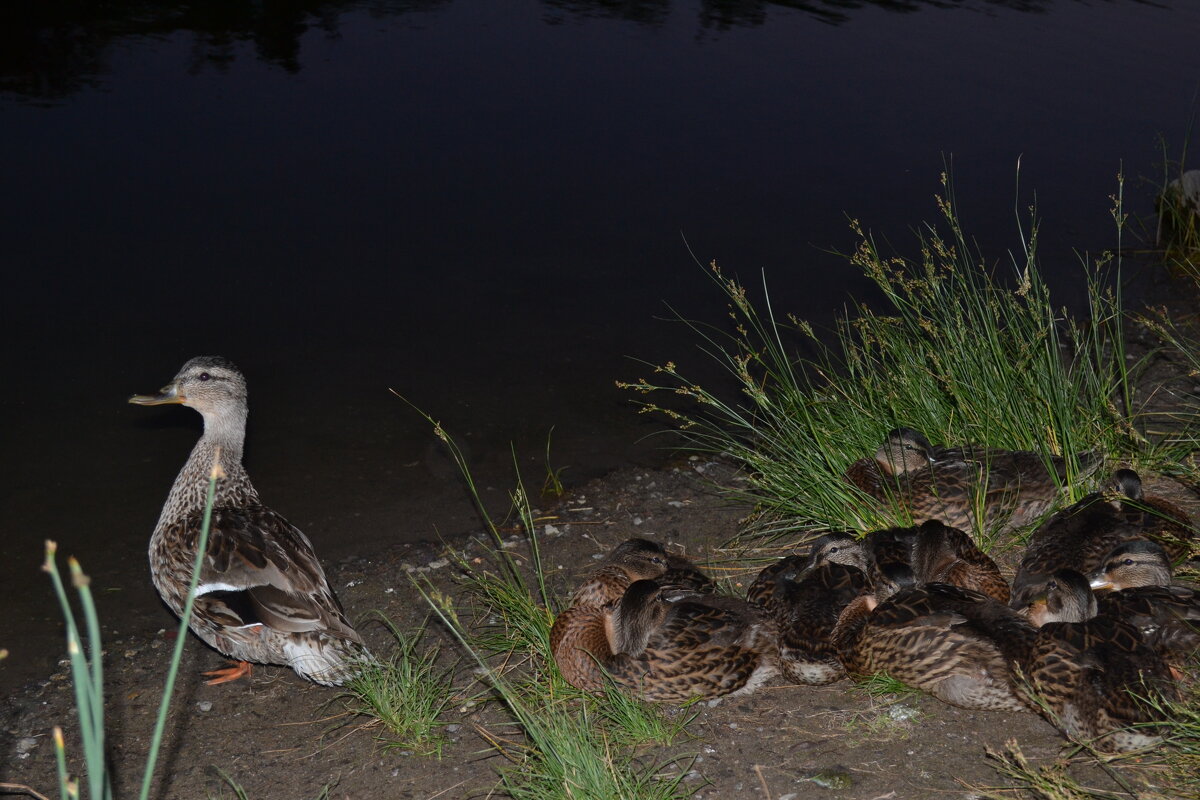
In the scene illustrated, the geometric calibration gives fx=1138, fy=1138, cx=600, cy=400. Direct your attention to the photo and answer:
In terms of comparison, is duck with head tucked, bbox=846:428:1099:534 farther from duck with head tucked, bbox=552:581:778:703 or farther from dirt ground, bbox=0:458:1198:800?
duck with head tucked, bbox=552:581:778:703

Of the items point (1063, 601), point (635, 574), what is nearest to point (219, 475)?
point (635, 574)

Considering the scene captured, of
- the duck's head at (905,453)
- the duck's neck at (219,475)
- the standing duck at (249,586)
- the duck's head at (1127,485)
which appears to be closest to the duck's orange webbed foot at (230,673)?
the standing duck at (249,586)

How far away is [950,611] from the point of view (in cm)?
450

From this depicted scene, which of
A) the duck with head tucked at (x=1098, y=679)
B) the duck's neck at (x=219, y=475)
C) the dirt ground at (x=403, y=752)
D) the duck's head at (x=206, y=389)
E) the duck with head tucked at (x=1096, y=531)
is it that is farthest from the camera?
the duck's head at (x=206, y=389)

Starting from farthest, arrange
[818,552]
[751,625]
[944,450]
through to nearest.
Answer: [944,450] → [818,552] → [751,625]

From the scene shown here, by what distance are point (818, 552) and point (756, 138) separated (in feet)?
29.7

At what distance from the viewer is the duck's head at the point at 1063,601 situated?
178 inches

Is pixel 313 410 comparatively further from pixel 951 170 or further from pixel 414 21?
pixel 414 21

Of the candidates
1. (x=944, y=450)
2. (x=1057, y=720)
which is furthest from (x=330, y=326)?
(x=1057, y=720)

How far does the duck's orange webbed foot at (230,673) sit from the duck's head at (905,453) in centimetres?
328

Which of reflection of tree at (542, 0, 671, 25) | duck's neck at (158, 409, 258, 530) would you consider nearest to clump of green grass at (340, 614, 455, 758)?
duck's neck at (158, 409, 258, 530)

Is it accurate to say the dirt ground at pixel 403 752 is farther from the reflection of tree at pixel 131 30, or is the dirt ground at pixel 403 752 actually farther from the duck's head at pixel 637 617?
the reflection of tree at pixel 131 30

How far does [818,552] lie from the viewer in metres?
5.21

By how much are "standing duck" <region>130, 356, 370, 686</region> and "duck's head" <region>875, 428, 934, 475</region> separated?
273 centimetres
